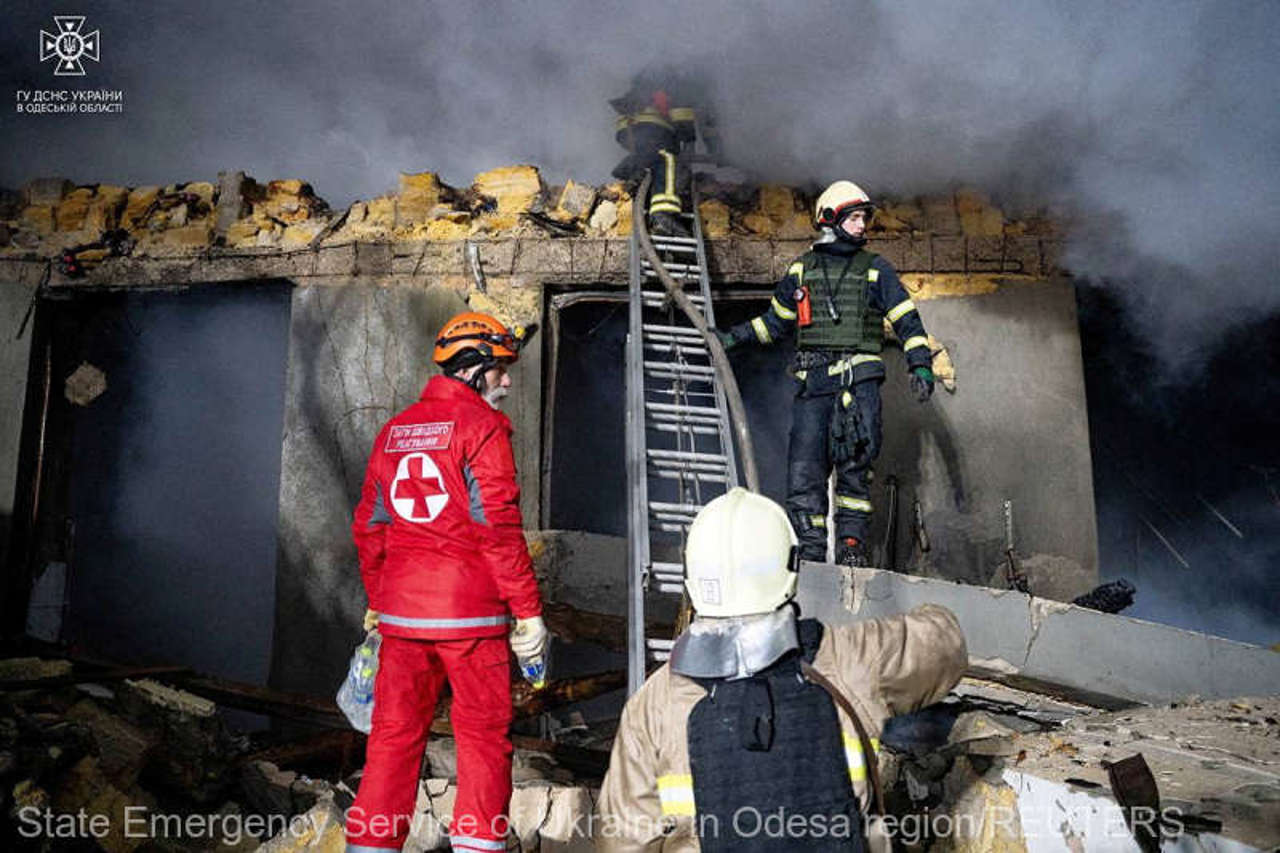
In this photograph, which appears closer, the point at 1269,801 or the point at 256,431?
the point at 1269,801

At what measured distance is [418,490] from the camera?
3.26 meters

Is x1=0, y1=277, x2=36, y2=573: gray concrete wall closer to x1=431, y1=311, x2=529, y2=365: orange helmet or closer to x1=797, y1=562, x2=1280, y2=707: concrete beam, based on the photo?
x1=431, y1=311, x2=529, y2=365: orange helmet

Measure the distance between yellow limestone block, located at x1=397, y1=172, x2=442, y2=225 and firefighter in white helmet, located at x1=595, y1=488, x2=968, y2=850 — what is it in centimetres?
572

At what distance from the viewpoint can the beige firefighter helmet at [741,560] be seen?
1907 mm

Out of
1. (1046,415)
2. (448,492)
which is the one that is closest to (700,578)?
(448,492)

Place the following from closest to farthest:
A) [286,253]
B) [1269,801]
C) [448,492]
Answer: [1269,801] < [448,492] < [286,253]

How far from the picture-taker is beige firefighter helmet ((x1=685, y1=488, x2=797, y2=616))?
→ 1907 millimetres

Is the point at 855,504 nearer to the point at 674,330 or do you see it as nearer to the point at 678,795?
the point at 674,330

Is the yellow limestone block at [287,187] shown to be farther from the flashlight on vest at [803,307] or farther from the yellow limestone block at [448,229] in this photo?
the flashlight on vest at [803,307]

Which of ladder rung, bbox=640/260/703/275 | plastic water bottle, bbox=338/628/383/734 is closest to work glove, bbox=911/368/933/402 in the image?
ladder rung, bbox=640/260/703/275

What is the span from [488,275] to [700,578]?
5.26 m

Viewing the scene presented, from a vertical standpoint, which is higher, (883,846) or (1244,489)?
(1244,489)

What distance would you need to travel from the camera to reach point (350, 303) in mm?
6883

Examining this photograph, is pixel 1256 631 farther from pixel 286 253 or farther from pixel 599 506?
pixel 286 253
